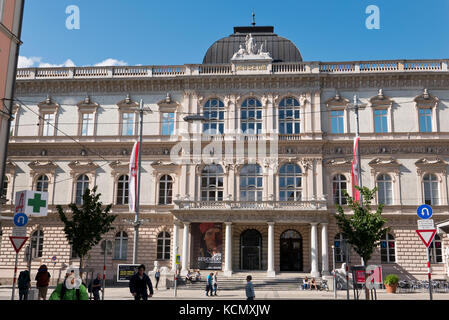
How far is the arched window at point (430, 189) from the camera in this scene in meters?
36.7

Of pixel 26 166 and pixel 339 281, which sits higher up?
pixel 26 166

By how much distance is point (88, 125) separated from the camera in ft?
134

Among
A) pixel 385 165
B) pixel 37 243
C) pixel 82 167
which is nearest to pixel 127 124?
pixel 82 167

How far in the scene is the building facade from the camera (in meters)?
36.4

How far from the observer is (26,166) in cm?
4034

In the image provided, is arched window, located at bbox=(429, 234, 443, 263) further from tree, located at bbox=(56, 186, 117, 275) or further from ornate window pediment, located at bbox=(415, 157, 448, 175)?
tree, located at bbox=(56, 186, 117, 275)

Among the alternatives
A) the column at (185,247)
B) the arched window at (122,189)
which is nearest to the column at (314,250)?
the column at (185,247)

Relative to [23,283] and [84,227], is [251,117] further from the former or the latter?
[23,283]

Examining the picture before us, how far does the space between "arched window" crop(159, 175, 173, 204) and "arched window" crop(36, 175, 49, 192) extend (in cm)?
1026

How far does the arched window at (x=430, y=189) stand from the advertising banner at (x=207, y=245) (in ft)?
55.7

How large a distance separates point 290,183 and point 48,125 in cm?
2237
